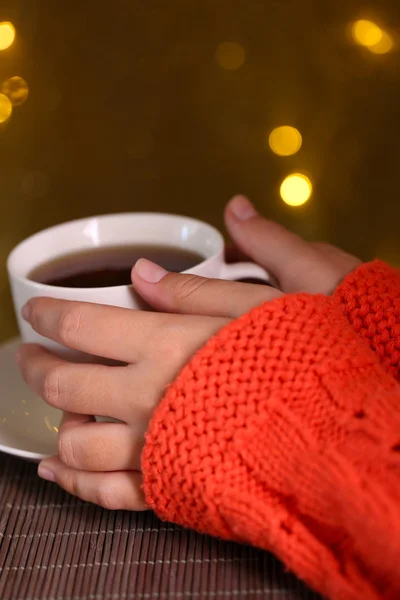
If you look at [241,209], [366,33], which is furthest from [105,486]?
[366,33]

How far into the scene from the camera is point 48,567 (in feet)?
1.86

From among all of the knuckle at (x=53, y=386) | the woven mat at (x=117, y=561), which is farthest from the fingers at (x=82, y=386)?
the woven mat at (x=117, y=561)

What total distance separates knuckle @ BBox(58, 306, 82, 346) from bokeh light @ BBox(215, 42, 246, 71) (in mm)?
601

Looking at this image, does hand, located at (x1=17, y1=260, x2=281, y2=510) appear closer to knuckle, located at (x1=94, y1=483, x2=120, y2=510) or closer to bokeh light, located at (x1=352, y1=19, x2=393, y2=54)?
knuckle, located at (x1=94, y1=483, x2=120, y2=510)

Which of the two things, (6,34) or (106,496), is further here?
(6,34)

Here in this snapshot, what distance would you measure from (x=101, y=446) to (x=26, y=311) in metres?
0.17

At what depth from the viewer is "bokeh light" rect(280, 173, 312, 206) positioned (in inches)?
45.0

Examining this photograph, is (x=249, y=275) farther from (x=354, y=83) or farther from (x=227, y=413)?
(x=354, y=83)

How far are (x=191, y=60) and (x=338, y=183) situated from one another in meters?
0.31

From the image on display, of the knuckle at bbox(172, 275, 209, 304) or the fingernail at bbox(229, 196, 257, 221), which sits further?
the fingernail at bbox(229, 196, 257, 221)

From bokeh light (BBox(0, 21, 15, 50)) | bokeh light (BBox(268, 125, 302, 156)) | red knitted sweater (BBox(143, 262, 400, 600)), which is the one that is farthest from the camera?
bokeh light (BBox(268, 125, 302, 156))

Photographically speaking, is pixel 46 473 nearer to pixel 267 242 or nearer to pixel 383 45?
pixel 267 242

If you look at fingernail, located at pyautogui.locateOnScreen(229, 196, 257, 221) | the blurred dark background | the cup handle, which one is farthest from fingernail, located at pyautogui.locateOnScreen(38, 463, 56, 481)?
the blurred dark background

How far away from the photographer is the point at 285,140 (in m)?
1.12
